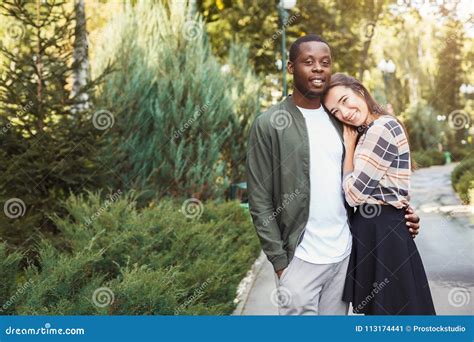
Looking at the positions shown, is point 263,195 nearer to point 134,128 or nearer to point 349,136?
point 349,136

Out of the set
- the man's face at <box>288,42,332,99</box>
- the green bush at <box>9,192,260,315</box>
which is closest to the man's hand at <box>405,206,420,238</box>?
the man's face at <box>288,42,332,99</box>

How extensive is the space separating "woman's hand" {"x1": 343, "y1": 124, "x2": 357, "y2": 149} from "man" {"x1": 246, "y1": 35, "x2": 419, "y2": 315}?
3 centimetres

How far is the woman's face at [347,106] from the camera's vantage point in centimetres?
293

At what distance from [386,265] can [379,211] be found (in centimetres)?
24

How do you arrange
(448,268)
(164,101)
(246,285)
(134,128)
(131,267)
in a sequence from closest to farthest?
(448,268), (131,267), (246,285), (134,128), (164,101)

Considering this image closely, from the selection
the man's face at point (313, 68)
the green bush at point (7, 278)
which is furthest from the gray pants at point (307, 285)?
the green bush at point (7, 278)

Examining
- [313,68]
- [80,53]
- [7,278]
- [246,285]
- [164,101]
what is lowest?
[246,285]

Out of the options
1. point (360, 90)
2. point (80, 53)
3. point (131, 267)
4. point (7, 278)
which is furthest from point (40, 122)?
point (360, 90)

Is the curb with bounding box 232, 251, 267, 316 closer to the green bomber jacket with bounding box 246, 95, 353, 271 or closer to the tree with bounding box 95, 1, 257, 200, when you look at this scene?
the tree with bounding box 95, 1, 257, 200

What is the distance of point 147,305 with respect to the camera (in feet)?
12.2

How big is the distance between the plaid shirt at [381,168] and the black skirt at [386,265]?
2.7 inches

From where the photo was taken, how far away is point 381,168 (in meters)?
2.79

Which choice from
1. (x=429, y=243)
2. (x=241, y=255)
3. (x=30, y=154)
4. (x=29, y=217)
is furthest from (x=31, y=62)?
(x=429, y=243)

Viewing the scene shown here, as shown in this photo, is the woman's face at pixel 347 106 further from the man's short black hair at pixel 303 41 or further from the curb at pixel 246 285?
the curb at pixel 246 285
